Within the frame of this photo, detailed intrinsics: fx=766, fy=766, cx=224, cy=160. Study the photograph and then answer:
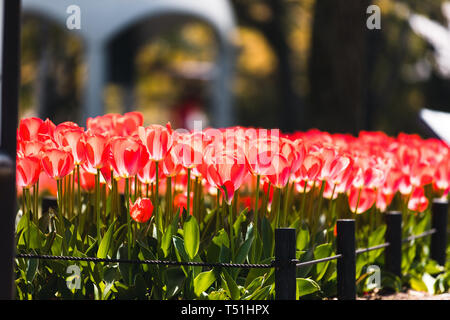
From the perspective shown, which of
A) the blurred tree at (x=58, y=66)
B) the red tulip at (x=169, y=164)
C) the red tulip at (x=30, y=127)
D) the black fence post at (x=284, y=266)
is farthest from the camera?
the blurred tree at (x=58, y=66)

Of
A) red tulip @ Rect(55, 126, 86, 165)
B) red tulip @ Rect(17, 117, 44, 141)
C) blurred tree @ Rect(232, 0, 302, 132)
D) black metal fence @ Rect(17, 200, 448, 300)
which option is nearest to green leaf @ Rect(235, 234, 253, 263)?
black metal fence @ Rect(17, 200, 448, 300)

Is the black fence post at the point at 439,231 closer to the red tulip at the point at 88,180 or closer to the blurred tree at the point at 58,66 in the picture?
the red tulip at the point at 88,180

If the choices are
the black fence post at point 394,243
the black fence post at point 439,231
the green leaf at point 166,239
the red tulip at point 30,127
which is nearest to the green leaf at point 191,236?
the green leaf at point 166,239

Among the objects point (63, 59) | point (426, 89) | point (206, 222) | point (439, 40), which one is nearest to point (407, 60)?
point (426, 89)

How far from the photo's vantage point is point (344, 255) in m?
3.85

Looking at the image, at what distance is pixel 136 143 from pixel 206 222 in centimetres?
69

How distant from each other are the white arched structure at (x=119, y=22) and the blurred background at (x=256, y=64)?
0.04m

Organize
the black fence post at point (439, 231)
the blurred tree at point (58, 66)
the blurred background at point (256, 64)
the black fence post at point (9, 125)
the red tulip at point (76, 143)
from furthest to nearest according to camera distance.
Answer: the blurred tree at point (58, 66)
the blurred background at point (256, 64)
the black fence post at point (439, 231)
the red tulip at point (76, 143)
the black fence post at point (9, 125)

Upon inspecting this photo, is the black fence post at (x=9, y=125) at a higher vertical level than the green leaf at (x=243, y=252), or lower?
higher

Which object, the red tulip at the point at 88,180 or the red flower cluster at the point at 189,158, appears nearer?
the red flower cluster at the point at 189,158

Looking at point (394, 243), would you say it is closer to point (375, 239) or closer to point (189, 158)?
point (375, 239)

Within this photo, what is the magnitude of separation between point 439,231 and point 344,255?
165cm

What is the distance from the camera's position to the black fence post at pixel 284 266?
3176 millimetres

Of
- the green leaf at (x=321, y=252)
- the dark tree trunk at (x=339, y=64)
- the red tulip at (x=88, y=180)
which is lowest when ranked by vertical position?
the green leaf at (x=321, y=252)
